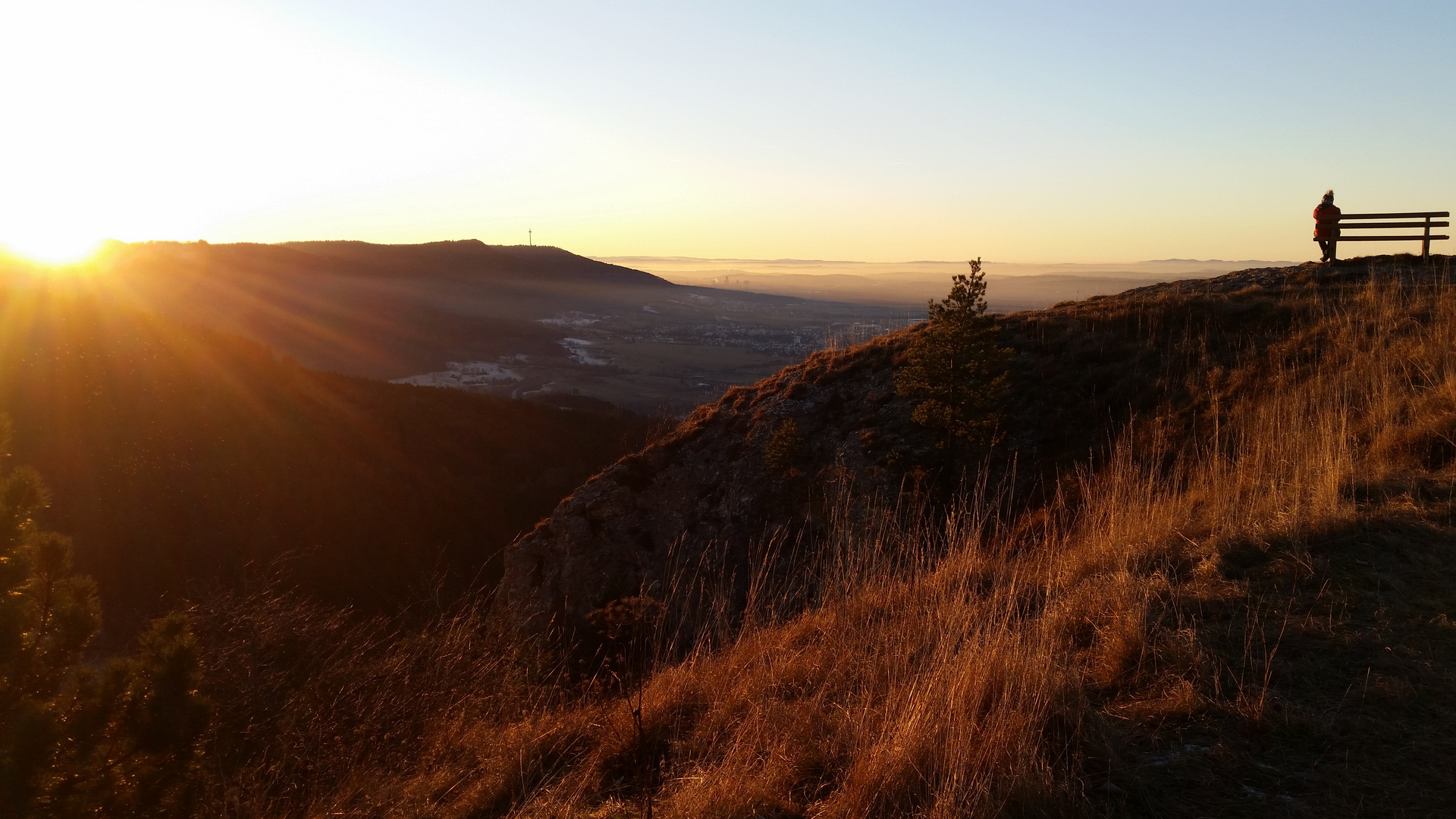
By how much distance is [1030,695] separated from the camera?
9.66 ft

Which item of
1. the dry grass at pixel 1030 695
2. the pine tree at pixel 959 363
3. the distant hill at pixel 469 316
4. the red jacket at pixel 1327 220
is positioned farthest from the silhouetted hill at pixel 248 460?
the red jacket at pixel 1327 220

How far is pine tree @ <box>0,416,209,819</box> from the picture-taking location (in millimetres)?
3131

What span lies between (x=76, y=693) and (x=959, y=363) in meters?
10.4

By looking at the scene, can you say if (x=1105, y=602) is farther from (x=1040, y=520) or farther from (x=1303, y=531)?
(x=1040, y=520)

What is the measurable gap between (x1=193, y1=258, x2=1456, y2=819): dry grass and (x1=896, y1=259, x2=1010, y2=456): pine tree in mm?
5035

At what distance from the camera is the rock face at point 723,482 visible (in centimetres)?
1466

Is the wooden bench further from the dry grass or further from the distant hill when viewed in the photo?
the distant hill

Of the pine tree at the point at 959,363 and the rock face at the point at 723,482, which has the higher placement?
the pine tree at the point at 959,363

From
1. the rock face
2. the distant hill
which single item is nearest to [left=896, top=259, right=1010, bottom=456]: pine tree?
the rock face

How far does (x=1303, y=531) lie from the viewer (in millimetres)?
4312

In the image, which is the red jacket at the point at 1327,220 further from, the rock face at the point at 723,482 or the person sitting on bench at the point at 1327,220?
the rock face at the point at 723,482

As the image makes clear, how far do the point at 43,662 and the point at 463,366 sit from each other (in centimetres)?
7526

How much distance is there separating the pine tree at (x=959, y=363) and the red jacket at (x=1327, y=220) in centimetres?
1006

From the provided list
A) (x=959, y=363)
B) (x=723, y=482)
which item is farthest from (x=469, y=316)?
(x=959, y=363)
